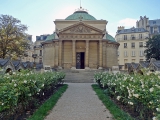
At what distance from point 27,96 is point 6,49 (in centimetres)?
3059

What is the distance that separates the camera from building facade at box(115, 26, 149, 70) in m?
54.8

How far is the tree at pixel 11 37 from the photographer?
33.5 m

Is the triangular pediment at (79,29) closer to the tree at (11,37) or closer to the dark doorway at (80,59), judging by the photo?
the dark doorway at (80,59)

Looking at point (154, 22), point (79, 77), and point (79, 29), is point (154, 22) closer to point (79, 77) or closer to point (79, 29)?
point (79, 29)

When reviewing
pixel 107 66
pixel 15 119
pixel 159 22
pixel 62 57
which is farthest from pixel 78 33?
pixel 159 22

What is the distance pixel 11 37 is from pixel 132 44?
37.5m

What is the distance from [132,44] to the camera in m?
56.1

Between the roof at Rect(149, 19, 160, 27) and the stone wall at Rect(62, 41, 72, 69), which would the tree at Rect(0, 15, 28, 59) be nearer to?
the stone wall at Rect(62, 41, 72, 69)

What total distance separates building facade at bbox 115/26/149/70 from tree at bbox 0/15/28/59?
111 feet

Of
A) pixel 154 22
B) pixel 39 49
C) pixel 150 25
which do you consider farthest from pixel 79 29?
pixel 39 49

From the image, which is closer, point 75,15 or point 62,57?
point 62,57

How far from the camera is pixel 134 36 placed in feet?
183

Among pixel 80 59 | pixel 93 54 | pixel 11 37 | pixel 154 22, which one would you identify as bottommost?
pixel 80 59

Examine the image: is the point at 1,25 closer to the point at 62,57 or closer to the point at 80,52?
the point at 62,57
